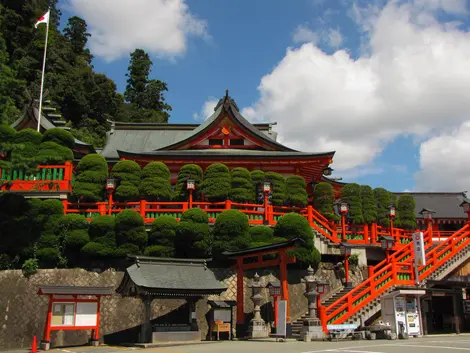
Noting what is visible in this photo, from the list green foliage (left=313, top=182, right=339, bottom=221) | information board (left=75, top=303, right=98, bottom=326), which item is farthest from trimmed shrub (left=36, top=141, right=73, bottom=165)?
green foliage (left=313, top=182, right=339, bottom=221)

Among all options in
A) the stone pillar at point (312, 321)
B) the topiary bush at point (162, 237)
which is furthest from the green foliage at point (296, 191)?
the stone pillar at point (312, 321)

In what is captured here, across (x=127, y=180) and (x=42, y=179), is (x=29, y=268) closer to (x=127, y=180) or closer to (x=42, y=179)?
(x=42, y=179)

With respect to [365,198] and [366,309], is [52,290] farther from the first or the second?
[365,198]

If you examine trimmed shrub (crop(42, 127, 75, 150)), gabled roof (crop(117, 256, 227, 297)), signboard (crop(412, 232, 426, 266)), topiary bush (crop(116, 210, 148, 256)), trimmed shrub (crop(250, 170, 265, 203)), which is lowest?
gabled roof (crop(117, 256, 227, 297))

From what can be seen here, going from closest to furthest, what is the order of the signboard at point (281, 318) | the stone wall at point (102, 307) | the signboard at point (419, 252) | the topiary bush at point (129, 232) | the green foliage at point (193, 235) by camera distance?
1. the signboard at point (281, 318)
2. the stone wall at point (102, 307)
3. the signboard at point (419, 252)
4. the topiary bush at point (129, 232)
5. the green foliage at point (193, 235)

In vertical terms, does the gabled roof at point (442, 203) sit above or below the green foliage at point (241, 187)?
above

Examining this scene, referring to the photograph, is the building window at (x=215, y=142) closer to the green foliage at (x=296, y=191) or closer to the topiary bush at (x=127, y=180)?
the green foliage at (x=296, y=191)

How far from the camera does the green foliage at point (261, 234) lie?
22156 mm

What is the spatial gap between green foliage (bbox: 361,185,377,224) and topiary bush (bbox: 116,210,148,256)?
12317 mm

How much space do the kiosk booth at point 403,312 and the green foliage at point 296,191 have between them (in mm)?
7331

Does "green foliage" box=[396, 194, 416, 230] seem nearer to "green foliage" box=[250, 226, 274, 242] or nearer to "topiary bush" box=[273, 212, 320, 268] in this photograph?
"topiary bush" box=[273, 212, 320, 268]

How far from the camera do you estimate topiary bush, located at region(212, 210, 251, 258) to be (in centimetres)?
2138

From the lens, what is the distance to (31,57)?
57.0 m

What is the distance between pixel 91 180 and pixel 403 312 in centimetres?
1558
